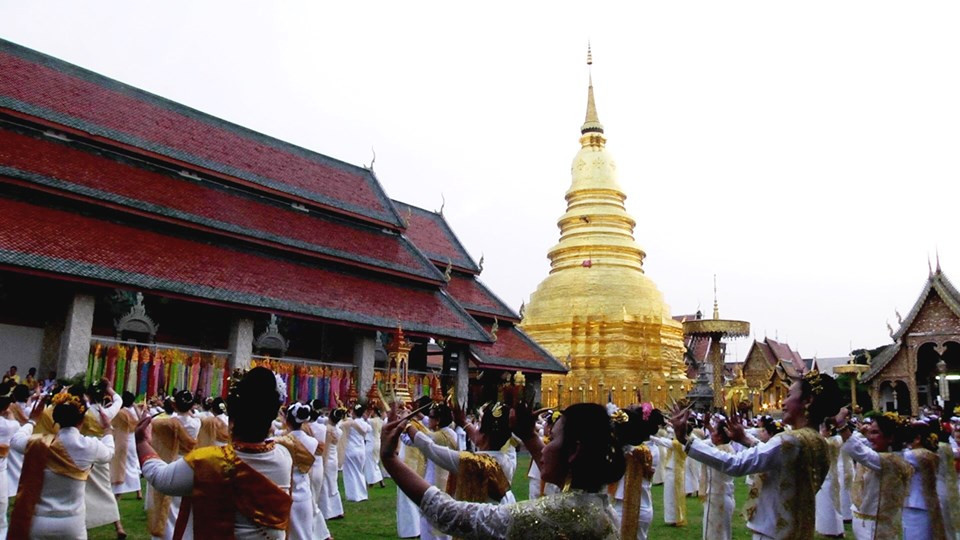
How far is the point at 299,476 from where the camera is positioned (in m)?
7.43

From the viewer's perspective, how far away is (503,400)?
530 cm

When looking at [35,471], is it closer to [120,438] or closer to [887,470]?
[120,438]

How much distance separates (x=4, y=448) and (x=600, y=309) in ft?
99.8

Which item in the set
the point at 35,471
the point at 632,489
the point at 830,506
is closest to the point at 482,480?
the point at 632,489

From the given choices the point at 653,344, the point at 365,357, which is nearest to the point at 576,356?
the point at 653,344

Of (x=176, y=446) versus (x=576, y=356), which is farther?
(x=576, y=356)

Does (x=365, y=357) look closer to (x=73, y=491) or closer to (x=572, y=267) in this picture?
(x=73, y=491)

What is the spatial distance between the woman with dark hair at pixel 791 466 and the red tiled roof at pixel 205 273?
1441 cm

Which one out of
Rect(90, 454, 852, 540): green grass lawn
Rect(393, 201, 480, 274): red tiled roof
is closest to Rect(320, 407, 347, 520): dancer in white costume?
Rect(90, 454, 852, 540): green grass lawn

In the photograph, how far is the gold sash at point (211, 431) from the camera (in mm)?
9047

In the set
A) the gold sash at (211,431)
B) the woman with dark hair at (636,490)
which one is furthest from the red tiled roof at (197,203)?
the woman with dark hair at (636,490)

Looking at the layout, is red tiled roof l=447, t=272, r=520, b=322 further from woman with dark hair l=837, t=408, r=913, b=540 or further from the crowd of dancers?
woman with dark hair l=837, t=408, r=913, b=540

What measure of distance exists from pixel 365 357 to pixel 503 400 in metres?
16.5

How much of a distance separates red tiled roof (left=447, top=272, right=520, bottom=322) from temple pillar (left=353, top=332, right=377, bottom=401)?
5988 mm
